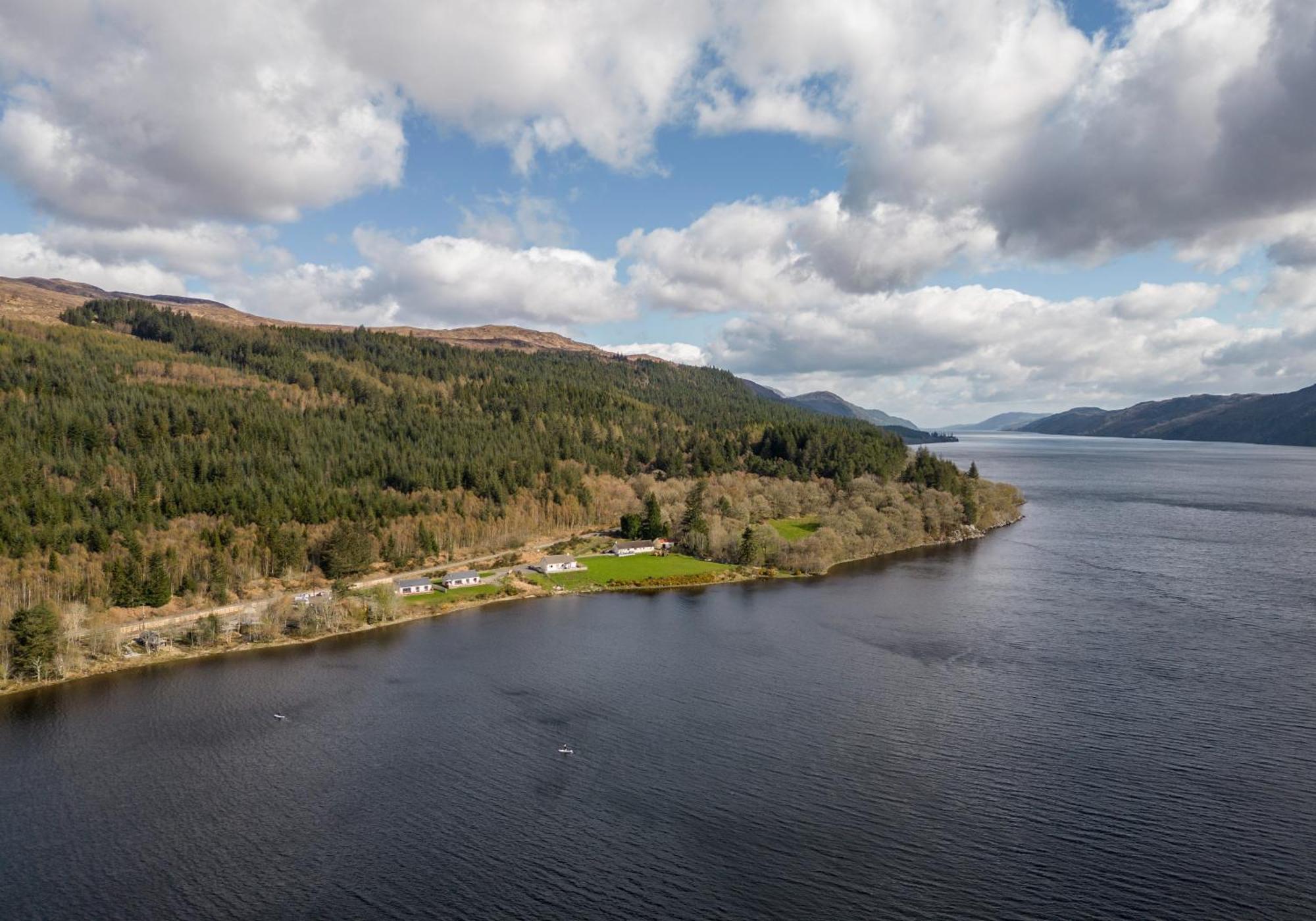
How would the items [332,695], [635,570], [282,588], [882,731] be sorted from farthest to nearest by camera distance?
[635,570] → [282,588] → [332,695] → [882,731]

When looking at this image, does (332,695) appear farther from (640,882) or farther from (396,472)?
(396,472)

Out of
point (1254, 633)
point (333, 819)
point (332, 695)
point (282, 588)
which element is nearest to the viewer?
point (333, 819)

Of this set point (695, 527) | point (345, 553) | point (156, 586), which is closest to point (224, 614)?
point (156, 586)

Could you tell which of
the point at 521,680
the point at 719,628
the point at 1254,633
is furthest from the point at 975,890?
the point at 1254,633

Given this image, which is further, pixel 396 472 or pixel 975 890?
pixel 396 472

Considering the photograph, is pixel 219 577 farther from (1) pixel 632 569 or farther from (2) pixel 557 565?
(1) pixel 632 569

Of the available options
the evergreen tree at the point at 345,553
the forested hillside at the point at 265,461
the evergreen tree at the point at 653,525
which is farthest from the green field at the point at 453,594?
the evergreen tree at the point at 653,525

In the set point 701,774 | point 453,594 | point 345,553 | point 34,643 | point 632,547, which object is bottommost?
point 701,774
